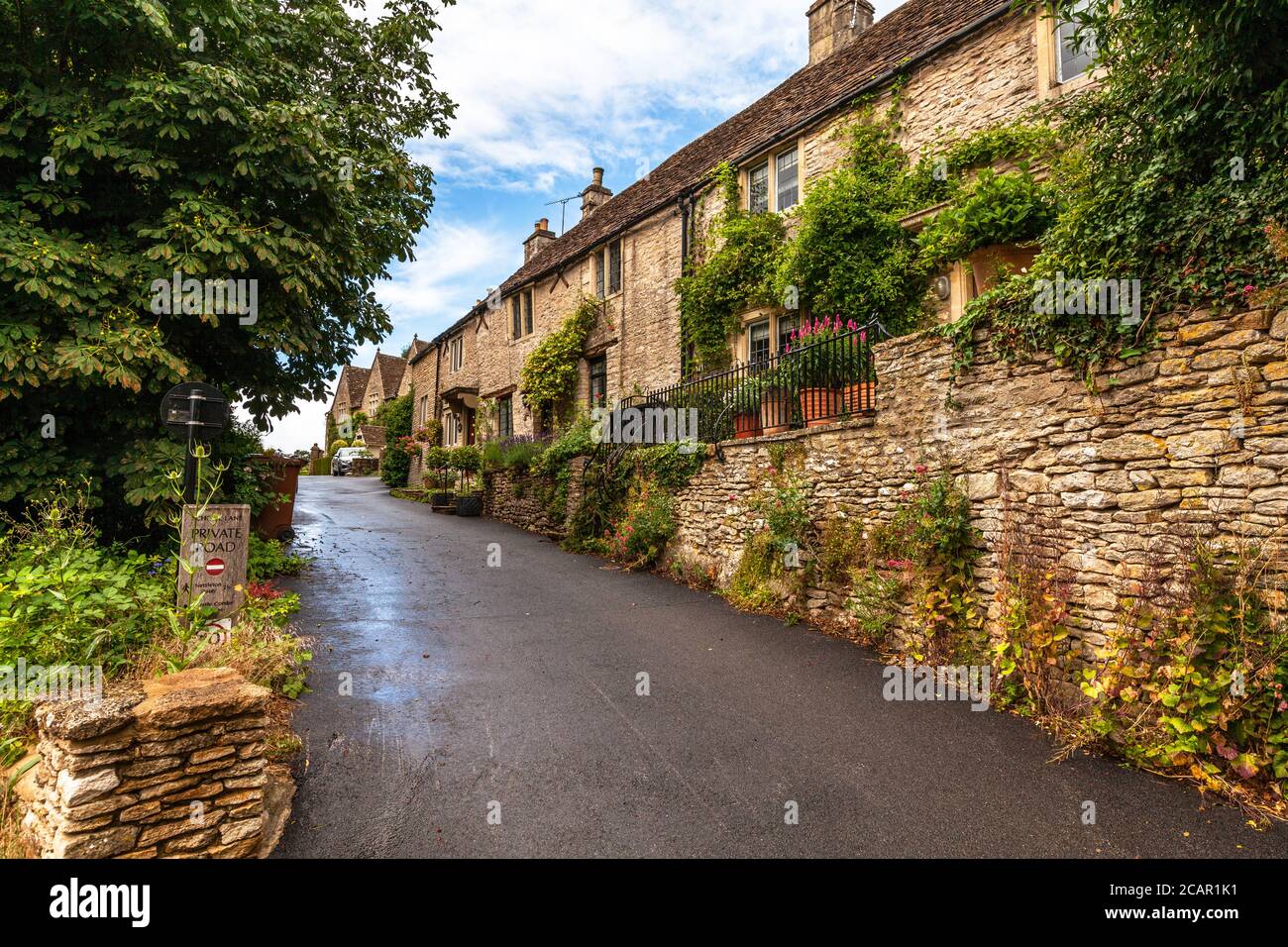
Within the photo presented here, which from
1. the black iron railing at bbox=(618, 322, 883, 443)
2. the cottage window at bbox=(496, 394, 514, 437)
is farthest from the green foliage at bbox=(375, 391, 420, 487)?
the black iron railing at bbox=(618, 322, 883, 443)

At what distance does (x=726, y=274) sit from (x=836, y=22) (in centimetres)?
678

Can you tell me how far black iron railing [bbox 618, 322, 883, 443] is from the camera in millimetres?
7363

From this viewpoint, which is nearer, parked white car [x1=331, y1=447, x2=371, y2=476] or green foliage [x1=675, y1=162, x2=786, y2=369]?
green foliage [x1=675, y1=162, x2=786, y2=369]

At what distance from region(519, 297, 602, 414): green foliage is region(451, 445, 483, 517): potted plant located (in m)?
2.56

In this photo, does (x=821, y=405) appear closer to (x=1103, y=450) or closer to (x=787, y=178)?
(x=1103, y=450)

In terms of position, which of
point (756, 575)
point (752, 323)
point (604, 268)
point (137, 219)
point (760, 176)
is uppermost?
point (760, 176)

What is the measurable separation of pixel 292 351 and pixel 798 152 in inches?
392

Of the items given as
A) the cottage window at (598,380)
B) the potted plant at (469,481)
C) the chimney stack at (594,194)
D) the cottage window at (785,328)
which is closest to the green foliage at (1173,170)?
the cottage window at (785,328)

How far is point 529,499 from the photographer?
14.8 meters

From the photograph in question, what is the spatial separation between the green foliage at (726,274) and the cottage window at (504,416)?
9562mm

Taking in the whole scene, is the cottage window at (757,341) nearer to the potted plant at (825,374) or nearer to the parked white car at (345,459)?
the potted plant at (825,374)

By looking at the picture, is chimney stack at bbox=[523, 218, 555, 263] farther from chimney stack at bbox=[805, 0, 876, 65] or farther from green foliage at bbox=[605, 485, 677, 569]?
green foliage at bbox=[605, 485, 677, 569]

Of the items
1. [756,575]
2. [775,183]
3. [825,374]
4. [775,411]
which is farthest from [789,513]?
[775,183]

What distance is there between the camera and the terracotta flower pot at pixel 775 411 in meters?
8.30
